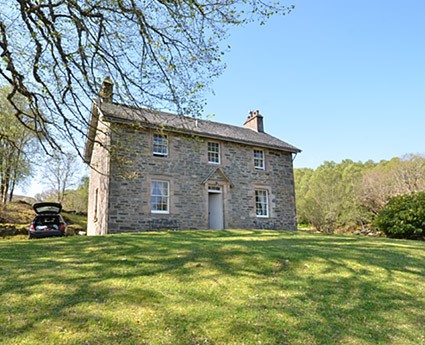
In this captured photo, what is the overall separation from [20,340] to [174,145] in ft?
41.9

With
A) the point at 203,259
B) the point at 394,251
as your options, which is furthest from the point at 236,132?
the point at 203,259

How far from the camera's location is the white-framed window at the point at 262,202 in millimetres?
18109

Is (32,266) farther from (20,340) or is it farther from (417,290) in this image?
(417,290)

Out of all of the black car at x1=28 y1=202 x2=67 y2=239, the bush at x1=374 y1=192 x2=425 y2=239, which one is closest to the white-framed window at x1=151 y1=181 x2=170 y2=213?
the black car at x1=28 y1=202 x2=67 y2=239

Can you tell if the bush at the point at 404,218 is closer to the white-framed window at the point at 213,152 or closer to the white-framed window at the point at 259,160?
the white-framed window at the point at 259,160

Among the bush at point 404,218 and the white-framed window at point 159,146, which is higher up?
the white-framed window at point 159,146

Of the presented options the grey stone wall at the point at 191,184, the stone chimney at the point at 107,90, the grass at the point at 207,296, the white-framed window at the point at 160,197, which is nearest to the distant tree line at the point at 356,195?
the grey stone wall at the point at 191,184

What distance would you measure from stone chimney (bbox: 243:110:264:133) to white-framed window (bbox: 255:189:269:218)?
5.36m

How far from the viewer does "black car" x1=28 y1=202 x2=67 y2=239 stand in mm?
13122

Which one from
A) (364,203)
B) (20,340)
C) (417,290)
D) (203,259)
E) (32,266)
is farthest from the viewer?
(364,203)

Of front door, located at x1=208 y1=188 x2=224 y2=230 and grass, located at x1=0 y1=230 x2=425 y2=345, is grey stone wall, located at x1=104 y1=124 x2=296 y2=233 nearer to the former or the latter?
front door, located at x1=208 y1=188 x2=224 y2=230

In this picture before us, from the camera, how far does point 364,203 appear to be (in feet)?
91.5

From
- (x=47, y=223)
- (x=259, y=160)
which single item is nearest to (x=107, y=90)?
(x=47, y=223)

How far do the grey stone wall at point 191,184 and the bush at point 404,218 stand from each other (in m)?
5.12
